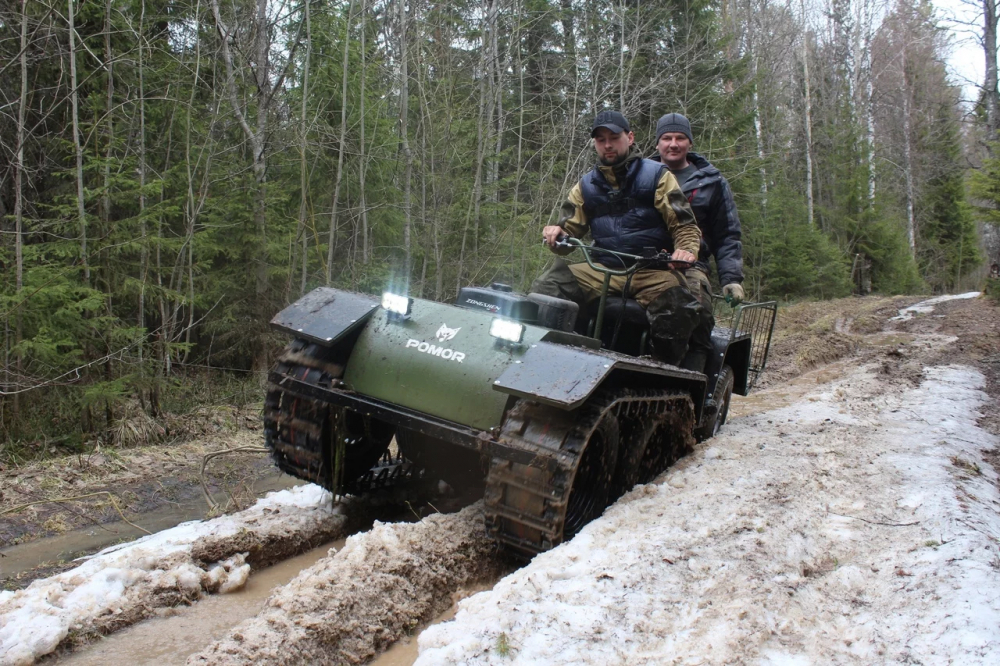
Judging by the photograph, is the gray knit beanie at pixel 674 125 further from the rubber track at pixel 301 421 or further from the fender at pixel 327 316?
the rubber track at pixel 301 421

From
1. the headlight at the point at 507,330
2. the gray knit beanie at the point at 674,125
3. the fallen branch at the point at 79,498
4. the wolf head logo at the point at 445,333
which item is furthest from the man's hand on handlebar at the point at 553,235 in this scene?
the fallen branch at the point at 79,498

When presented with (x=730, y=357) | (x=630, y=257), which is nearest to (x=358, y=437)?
(x=630, y=257)

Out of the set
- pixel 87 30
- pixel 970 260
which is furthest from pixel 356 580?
pixel 970 260

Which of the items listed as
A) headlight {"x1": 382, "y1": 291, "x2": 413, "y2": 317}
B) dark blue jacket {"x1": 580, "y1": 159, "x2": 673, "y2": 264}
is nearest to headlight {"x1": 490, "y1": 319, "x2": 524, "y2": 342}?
headlight {"x1": 382, "y1": 291, "x2": 413, "y2": 317}

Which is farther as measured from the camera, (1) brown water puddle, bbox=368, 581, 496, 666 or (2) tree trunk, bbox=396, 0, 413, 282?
(2) tree trunk, bbox=396, 0, 413, 282

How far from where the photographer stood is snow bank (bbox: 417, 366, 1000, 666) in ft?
9.33

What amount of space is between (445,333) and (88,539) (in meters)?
2.49

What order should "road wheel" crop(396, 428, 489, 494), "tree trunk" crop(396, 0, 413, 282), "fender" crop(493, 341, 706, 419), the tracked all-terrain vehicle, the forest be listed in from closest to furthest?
"fender" crop(493, 341, 706, 419), the tracked all-terrain vehicle, "road wheel" crop(396, 428, 489, 494), the forest, "tree trunk" crop(396, 0, 413, 282)

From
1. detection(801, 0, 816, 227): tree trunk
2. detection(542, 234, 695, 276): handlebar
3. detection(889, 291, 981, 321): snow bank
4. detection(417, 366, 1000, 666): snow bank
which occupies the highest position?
detection(801, 0, 816, 227): tree trunk

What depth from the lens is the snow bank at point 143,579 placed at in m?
3.18

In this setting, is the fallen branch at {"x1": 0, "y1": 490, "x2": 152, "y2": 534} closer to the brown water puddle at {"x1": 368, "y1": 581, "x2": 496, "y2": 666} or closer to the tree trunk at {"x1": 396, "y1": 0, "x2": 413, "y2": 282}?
the brown water puddle at {"x1": 368, "y1": 581, "x2": 496, "y2": 666}

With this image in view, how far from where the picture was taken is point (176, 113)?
9234 millimetres

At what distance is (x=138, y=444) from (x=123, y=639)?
434 centimetres

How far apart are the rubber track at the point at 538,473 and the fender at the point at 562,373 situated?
8.0 inches
